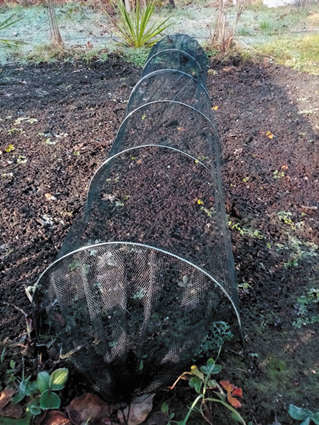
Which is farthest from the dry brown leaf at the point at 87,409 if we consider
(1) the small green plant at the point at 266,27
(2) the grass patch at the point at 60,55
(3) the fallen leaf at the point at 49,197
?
(1) the small green plant at the point at 266,27

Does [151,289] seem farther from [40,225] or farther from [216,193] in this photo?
[40,225]

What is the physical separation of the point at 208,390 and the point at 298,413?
336 mm

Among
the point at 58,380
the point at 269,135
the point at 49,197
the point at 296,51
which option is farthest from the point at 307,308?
the point at 296,51

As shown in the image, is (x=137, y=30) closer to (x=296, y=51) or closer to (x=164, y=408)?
(x=296, y=51)

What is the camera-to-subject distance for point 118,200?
1.98m

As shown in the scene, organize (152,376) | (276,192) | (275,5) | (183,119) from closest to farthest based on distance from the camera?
(152,376) → (183,119) → (276,192) → (275,5)

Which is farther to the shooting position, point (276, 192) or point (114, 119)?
point (114, 119)

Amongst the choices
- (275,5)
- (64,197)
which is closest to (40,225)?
(64,197)

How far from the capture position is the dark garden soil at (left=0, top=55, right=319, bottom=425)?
1.77 m

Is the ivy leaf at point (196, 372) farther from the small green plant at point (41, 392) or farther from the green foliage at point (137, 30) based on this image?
the green foliage at point (137, 30)

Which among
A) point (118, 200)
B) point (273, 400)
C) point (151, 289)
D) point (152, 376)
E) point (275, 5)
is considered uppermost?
point (275, 5)

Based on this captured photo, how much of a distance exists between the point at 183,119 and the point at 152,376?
1.73m

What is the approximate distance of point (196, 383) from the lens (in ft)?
4.93

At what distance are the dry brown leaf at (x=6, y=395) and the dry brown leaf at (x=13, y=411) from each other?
15 mm
